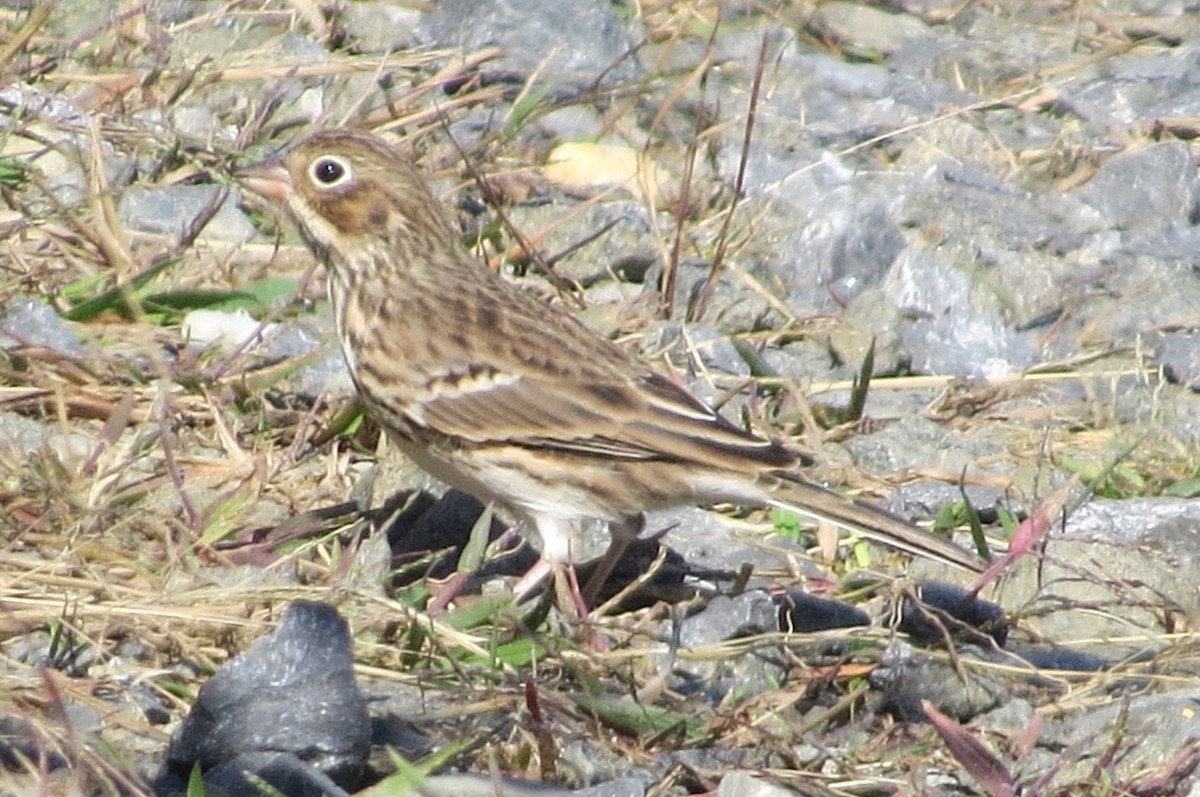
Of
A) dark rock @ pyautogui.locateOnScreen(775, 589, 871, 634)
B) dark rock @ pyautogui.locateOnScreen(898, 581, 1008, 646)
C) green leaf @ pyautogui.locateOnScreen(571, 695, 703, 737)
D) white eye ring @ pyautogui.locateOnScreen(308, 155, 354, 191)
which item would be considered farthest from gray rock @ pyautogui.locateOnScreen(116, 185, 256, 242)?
green leaf @ pyautogui.locateOnScreen(571, 695, 703, 737)

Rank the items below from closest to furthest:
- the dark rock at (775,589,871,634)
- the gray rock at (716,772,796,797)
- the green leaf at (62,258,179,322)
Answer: the gray rock at (716,772,796,797) → the dark rock at (775,589,871,634) → the green leaf at (62,258,179,322)

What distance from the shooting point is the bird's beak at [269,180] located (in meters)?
6.18

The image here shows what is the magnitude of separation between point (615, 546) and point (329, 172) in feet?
4.52

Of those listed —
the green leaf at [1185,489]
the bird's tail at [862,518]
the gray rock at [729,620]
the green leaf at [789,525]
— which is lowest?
the green leaf at [789,525]

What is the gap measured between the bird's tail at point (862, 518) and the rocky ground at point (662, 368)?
157mm

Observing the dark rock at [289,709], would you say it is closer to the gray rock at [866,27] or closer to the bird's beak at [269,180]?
the bird's beak at [269,180]

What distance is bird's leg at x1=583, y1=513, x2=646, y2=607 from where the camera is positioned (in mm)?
5766

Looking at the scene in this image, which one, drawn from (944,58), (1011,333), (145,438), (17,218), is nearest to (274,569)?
(145,438)

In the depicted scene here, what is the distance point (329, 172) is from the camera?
20.3 ft

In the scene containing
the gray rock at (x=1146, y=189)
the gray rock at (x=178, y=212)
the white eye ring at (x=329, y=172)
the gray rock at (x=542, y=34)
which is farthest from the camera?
the gray rock at (x=542, y=34)

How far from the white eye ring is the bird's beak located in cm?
8

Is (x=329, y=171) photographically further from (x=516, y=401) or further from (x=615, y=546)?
(x=615, y=546)

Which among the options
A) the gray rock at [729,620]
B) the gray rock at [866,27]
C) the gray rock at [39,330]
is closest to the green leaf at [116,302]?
the gray rock at [39,330]

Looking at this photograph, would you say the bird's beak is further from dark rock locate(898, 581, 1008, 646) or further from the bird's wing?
dark rock locate(898, 581, 1008, 646)
